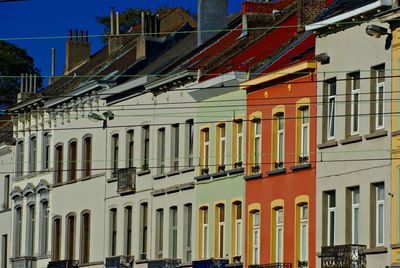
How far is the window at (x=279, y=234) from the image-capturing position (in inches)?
2203

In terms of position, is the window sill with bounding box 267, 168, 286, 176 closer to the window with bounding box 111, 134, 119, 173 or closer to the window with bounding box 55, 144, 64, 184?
the window with bounding box 111, 134, 119, 173

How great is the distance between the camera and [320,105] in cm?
5356

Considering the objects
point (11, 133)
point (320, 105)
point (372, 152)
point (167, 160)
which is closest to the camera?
point (372, 152)

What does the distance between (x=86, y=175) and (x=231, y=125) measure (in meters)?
16.1

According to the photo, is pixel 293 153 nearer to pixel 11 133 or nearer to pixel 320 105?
pixel 320 105

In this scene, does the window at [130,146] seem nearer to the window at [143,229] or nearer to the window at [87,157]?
the window at [143,229]

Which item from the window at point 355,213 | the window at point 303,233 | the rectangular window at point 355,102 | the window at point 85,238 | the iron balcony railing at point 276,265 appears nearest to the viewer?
the window at point 355,213

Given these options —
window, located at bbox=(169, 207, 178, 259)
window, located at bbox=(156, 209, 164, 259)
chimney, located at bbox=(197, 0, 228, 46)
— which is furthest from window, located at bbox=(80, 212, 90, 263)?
chimney, located at bbox=(197, 0, 228, 46)

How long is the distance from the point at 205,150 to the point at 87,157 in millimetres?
13150

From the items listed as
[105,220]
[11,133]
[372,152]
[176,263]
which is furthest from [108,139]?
[372,152]

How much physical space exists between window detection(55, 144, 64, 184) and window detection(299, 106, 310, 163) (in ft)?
81.1

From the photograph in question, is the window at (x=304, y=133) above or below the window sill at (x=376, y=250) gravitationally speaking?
above

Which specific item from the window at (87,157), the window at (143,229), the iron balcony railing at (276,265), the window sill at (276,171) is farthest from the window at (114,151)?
the window sill at (276,171)

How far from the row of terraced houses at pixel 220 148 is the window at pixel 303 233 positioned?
7 cm
